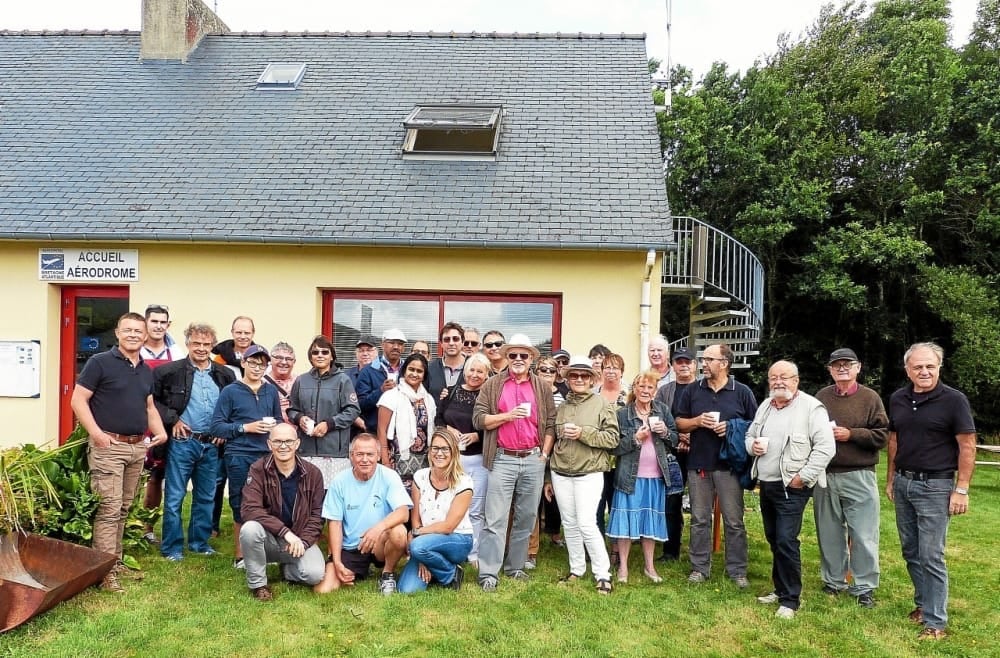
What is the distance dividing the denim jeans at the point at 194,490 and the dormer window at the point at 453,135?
A: 15.6 ft

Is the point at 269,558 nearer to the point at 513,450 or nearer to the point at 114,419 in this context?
the point at 114,419

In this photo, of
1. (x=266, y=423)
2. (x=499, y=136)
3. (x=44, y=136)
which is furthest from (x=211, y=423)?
(x=44, y=136)

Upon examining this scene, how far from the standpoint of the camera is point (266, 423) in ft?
18.0

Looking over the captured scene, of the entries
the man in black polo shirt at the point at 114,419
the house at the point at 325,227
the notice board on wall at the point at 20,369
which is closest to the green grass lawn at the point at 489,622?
the man in black polo shirt at the point at 114,419

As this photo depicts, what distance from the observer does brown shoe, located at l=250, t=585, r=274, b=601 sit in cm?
494

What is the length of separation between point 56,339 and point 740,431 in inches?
291

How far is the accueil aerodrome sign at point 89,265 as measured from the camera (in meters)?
8.28

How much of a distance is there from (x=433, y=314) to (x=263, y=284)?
6.18 feet

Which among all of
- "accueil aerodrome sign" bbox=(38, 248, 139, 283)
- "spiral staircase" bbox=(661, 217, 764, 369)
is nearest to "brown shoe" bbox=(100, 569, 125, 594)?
"accueil aerodrome sign" bbox=(38, 248, 139, 283)

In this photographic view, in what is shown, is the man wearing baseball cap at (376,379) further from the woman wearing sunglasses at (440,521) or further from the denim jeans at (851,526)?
the denim jeans at (851,526)

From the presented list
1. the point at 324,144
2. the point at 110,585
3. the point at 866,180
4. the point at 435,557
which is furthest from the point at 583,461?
the point at 866,180

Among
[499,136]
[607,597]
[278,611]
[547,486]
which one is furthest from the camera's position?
[499,136]

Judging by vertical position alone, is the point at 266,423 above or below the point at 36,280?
below

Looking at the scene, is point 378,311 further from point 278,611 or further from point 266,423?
point 278,611
